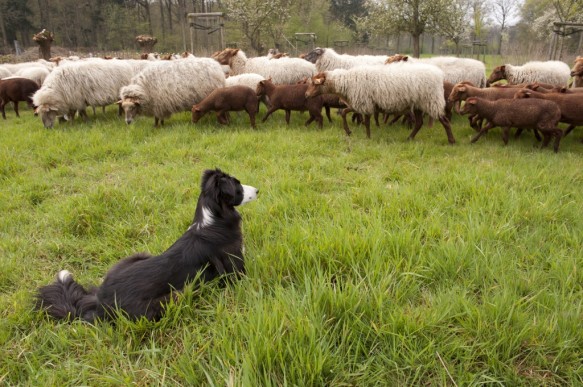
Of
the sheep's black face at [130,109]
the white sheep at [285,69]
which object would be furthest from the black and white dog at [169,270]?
the white sheep at [285,69]

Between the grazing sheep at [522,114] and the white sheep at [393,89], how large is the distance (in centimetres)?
59

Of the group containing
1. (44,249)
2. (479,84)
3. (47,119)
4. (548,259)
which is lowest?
(44,249)

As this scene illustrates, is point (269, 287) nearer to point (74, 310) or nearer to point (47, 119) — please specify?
point (74, 310)

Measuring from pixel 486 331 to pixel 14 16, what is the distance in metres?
46.7

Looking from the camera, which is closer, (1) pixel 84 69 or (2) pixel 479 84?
(1) pixel 84 69

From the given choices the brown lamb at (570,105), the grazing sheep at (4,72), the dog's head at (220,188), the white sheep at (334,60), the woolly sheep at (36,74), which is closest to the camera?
the dog's head at (220,188)

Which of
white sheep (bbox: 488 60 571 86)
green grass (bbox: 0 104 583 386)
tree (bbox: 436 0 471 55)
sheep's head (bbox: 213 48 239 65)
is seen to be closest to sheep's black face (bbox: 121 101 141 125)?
green grass (bbox: 0 104 583 386)

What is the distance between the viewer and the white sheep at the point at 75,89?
7312 millimetres

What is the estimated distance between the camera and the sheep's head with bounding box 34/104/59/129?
7211 mm

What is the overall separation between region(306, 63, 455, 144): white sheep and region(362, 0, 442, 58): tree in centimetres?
1635

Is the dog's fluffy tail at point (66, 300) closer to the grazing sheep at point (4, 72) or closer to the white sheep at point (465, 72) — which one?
the white sheep at point (465, 72)

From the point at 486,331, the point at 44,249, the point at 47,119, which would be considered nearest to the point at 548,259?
the point at 486,331

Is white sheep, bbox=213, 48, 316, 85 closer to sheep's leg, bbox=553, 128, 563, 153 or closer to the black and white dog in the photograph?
sheep's leg, bbox=553, 128, 563, 153

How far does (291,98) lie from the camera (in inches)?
279
